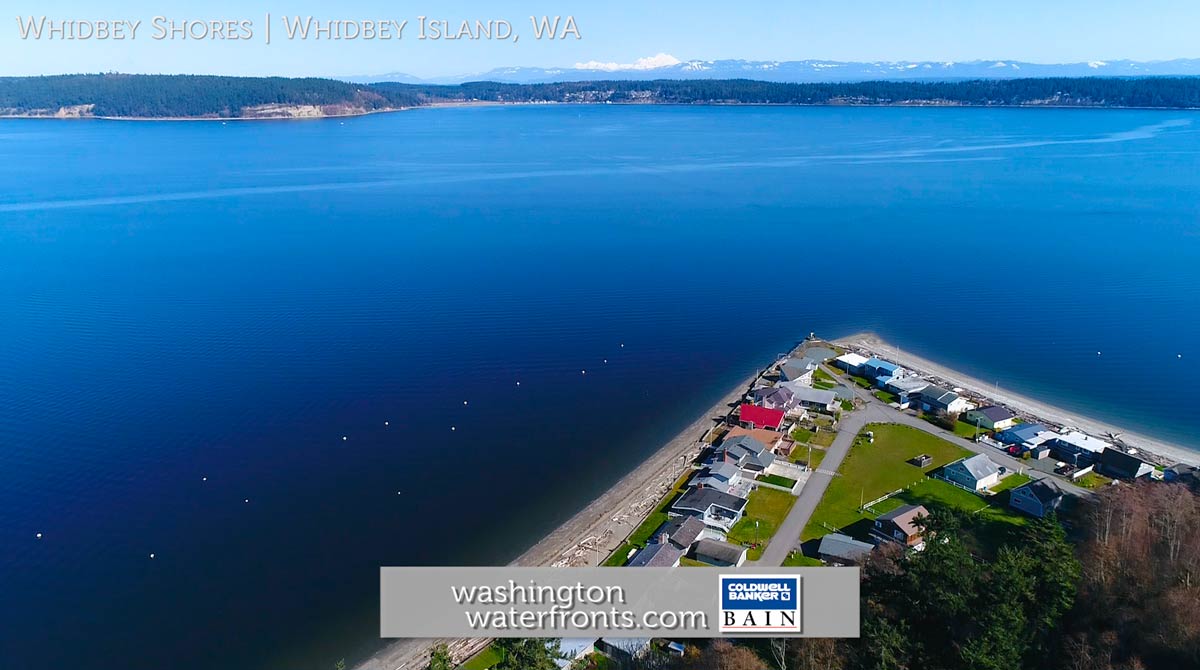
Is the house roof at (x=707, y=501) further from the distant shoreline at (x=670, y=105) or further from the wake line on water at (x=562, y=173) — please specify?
the distant shoreline at (x=670, y=105)

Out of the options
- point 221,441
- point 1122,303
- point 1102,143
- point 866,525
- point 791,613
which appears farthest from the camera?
point 1102,143

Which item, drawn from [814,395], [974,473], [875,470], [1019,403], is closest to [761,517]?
[875,470]

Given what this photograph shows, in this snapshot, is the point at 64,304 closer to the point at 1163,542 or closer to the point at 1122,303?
the point at 1163,542

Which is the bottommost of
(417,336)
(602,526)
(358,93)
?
(602,526)

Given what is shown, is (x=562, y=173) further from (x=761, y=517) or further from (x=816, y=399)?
(x=761, y=517)

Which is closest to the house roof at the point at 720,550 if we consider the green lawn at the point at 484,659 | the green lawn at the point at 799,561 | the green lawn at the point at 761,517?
the green lawn at the point at 761,517

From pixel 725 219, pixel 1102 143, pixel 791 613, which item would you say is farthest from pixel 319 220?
pixel 1102 143

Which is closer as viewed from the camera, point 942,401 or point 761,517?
point 761,517
